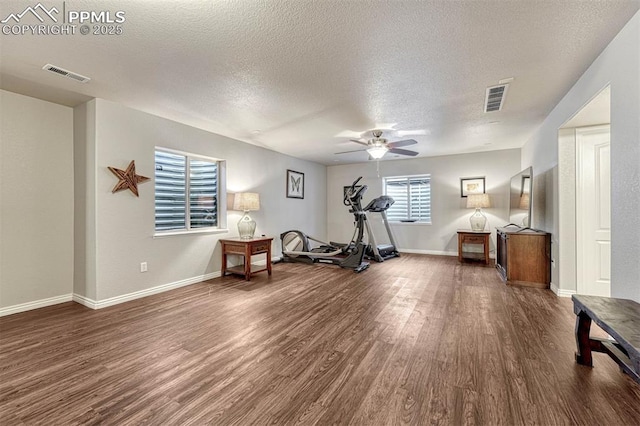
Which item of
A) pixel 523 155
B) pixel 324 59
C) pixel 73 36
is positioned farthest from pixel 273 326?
pixel 523 155

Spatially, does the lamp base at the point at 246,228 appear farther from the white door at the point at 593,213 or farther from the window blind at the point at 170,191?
the white door at the point at 593,213

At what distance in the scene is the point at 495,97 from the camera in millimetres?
3160

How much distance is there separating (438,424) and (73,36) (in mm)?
3527

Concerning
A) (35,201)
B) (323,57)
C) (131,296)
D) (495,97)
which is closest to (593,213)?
(495,97)

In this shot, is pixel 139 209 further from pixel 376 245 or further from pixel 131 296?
pixel 376 245

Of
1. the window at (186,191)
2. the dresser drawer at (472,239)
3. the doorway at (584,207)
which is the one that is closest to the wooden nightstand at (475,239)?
the dresser drawer at (472,239)

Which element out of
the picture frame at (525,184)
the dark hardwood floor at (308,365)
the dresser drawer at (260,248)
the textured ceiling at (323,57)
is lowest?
the dark hardwood floor at (308,365)

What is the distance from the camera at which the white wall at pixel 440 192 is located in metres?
6.11

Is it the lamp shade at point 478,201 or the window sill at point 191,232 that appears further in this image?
the lamp shade at point 478,201

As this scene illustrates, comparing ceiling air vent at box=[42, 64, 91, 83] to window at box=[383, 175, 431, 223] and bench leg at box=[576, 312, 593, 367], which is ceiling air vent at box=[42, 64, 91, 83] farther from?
window at box=[383, 175, 431, 223]

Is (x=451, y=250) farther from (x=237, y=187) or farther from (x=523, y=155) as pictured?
(x=237, y=187)

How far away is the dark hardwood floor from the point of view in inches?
58.7

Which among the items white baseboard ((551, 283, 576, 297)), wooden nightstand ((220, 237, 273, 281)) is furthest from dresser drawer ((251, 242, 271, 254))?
white baseboard ((551, 283, 576, 297))

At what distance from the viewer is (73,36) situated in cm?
204
